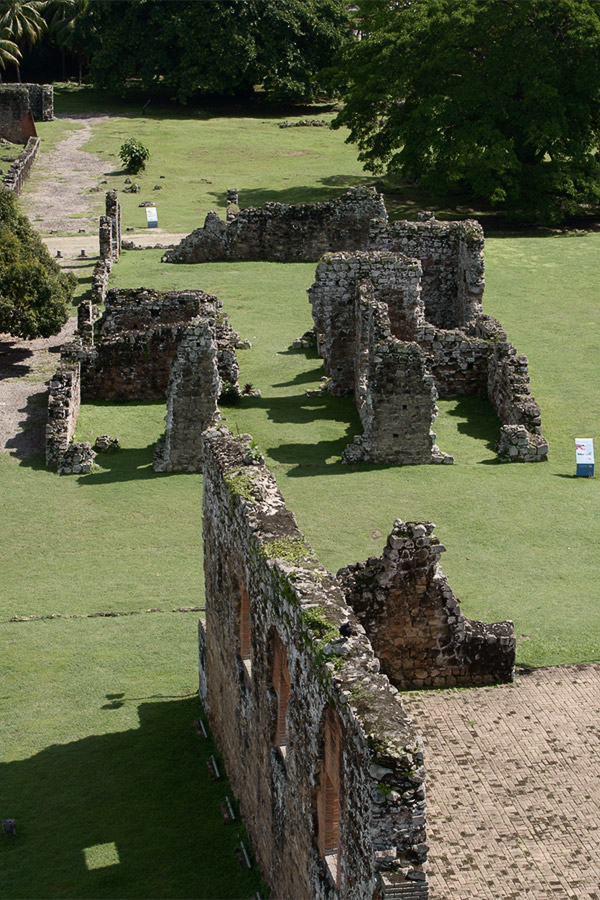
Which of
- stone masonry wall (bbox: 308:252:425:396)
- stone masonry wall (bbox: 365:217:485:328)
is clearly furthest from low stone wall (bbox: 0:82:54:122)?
stone masonry wall (bbox: 308:252:425:396)

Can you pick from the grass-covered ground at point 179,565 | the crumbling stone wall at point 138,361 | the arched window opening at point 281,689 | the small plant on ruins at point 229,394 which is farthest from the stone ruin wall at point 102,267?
the arched window opening at point 281,689

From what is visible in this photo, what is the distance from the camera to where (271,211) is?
132 feet

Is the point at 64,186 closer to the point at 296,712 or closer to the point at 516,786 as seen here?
the point at 516,786

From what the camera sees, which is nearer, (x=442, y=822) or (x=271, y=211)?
(x=442, y=822)

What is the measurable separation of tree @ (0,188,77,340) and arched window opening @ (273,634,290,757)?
19.4 meters

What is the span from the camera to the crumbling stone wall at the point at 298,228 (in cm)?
4009

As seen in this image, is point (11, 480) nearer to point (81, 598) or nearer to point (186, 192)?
point (81, 598)

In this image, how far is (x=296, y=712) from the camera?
11672 mm

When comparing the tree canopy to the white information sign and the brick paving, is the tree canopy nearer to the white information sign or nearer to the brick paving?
the white information sign

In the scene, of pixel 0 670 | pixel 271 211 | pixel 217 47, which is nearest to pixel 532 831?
pixel 0 670

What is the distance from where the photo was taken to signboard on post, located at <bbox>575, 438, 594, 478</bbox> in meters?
23.3

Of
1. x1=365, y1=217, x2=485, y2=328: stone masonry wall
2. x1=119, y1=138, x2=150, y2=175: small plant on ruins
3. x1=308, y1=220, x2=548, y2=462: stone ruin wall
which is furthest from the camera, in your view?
x1=119, y1=138, x2=150, y2=175: small plant on ruins

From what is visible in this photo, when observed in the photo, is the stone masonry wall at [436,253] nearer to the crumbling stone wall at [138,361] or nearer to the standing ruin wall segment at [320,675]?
the crumbling stone wall at [138,361]

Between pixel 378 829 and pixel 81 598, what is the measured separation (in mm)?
10970
